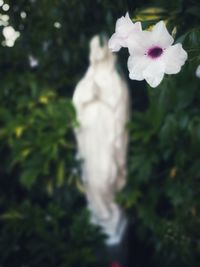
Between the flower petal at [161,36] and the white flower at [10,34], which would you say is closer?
the flower petal at [161,36]

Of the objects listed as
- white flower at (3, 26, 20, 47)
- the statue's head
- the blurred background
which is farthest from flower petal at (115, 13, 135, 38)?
the statue's head

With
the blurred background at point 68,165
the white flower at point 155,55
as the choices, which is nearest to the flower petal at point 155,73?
the white flower at point 155,55

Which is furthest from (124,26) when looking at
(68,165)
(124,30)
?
(68,165)

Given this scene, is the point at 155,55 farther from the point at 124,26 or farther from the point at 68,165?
the point at 68,165

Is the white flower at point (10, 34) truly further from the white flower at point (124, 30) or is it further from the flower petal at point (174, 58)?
the flower petal at point (174, 58)

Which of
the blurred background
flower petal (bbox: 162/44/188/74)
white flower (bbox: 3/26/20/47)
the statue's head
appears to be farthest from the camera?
the statue's head

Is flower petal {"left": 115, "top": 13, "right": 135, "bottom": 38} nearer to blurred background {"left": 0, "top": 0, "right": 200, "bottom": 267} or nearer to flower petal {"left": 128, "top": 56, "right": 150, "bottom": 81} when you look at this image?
flower petal {"left": 128, "top": 56, "right": 150, "bottom": 81}
